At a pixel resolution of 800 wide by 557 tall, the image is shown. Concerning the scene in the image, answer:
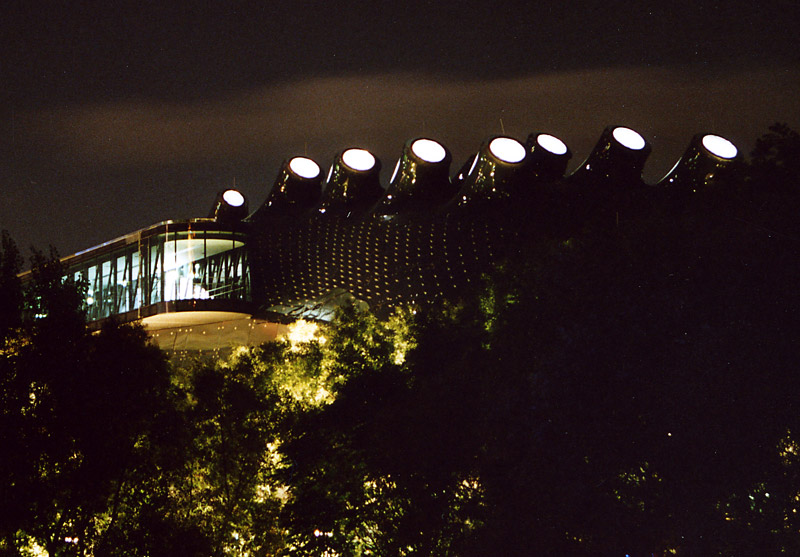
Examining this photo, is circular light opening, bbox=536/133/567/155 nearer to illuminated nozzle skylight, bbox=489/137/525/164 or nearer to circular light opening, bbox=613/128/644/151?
illuminated nozzle skylight, bbox=489/137/525/164

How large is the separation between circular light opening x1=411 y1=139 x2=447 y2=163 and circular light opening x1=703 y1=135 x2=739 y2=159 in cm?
980

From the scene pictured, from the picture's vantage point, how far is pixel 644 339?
13805 mm

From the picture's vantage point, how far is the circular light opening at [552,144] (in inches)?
1201

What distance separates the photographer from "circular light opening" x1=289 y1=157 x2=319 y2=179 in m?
38.7

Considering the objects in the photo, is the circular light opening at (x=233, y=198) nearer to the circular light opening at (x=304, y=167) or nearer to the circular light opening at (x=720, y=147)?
the circular light opening at (x=304, y=167)

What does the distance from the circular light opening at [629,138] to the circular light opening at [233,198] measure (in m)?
20.3

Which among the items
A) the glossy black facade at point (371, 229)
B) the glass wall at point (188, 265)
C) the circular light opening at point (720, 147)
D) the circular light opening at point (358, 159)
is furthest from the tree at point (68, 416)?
the glass wall at point (188, 265)

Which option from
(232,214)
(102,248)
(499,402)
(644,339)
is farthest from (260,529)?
(102,248)

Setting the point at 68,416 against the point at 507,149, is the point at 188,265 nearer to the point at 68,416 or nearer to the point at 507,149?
the point at 507,149

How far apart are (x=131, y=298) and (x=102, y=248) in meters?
3.64

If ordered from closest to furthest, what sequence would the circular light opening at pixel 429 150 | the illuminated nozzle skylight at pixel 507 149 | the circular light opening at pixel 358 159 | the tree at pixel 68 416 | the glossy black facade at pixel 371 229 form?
the tree at pixel 68 416 → the illuminated nozzle skylight at pixel 507 149 → the glossy black facade at pixel 371 229 → the circular light opening at pixel 429 150 → the circular light opening at pixel 358 159

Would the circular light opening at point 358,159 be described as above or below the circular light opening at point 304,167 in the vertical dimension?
below

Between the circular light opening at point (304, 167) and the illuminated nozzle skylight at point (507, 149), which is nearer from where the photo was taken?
the illuminated nozzle skylight at point (507, 149)

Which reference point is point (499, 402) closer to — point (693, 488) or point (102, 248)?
point (693, 488)
